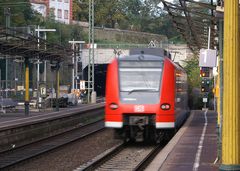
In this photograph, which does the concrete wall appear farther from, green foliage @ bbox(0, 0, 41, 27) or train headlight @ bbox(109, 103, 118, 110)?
train headlight @ bbox(109, 103, 118, 110)

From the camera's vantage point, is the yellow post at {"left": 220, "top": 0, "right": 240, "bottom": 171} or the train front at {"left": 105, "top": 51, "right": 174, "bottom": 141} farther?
the train front at {"left": 105, "top": 51, "right": 174, "bottom": 141}

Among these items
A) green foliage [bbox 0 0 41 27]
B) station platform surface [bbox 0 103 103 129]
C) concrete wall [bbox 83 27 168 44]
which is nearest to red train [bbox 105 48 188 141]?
station platform surface [bbox 0 103 103 129]

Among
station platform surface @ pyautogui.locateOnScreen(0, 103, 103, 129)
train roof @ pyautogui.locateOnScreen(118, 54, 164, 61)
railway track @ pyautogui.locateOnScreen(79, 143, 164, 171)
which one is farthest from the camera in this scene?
station platform surface @ pyautogui.locateOnScreen(0, 103, 103, 129)

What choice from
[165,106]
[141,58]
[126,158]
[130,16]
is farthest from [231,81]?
[130,16]

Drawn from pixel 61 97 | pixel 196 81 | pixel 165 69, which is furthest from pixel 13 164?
pixel 196 81

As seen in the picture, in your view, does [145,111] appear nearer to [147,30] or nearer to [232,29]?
[232,29]

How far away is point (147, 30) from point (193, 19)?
340ft

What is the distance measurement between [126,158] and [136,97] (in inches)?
113

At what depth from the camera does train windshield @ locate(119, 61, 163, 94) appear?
1873 centimetres

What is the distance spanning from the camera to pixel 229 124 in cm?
644

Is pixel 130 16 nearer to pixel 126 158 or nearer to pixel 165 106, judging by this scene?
pixel 165 106

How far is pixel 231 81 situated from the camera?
6441 millimetres

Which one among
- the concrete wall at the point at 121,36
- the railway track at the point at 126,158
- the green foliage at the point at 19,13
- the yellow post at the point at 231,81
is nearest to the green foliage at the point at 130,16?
the concrete wall at the point at 121,36

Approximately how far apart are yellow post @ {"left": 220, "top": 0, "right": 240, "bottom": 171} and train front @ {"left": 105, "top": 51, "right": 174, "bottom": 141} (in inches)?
465
